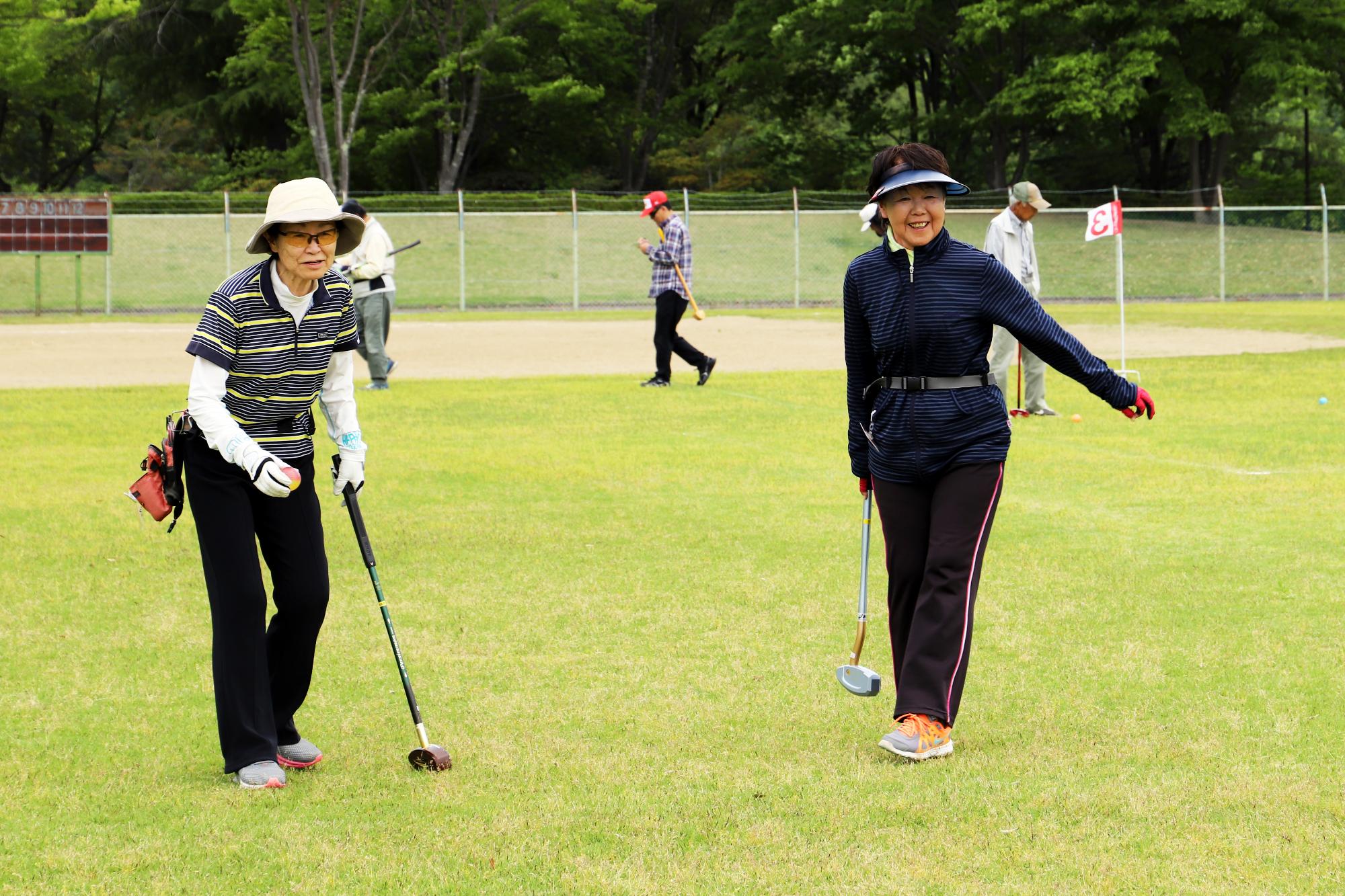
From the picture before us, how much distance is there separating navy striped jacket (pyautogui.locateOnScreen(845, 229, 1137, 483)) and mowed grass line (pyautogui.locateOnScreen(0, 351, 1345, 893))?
959 millimetres

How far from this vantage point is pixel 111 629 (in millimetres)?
7062

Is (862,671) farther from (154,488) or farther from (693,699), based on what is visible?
(154,488)

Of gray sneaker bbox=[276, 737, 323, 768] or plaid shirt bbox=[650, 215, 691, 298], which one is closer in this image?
gray sneaker bbox=[276, 737, 323, 768]

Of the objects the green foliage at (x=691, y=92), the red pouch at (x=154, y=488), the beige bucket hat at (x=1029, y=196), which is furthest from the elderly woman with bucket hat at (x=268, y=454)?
the green foliage at (x=691, y=92)

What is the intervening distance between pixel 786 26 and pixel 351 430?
4614cm

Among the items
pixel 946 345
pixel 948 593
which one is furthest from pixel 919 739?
pixel 946 345

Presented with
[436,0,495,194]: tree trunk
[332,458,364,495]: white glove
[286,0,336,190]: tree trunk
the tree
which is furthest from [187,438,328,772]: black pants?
[436,0,495,194]: tree trunk

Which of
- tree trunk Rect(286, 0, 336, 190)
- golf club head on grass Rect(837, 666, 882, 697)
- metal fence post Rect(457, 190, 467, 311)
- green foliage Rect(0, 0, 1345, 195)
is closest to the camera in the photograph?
golf club head on grass Rect(837, 666, 882, 697)

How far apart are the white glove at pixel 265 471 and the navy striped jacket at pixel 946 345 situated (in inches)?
73.6

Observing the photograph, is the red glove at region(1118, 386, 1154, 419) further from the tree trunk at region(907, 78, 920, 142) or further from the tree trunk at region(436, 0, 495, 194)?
the tree trunk at region(907, 78, 920, 142)

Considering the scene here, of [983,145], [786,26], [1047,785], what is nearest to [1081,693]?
[1047,785]

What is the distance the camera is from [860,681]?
18.3 ft

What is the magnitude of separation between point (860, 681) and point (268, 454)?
82.3 inches

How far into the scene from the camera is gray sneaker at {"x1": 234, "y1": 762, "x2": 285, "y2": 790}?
4.89 metres
